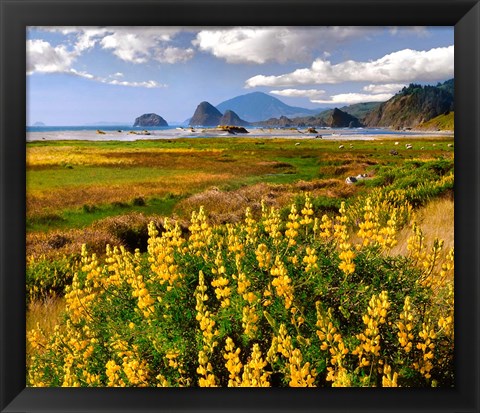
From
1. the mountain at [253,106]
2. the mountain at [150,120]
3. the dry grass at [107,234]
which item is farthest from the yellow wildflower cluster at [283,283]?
the mountain at [150,120]

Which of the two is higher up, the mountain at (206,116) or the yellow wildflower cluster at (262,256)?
the mountain at (206,116)

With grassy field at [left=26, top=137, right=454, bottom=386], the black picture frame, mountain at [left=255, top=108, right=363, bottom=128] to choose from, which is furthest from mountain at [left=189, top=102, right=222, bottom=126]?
the black picture frame

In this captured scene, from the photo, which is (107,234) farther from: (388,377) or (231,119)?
(388,377)

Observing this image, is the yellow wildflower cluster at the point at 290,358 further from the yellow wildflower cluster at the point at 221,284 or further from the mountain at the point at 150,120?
the mountain at the point at 150,120

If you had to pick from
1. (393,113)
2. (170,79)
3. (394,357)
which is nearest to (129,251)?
(170,79)

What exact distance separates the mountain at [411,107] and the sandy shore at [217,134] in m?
0.08

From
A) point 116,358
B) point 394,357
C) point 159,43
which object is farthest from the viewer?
point 159,43

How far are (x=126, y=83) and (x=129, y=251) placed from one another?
3.83 ft

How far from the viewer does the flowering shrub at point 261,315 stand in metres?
2.71

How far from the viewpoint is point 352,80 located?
3.48 metres

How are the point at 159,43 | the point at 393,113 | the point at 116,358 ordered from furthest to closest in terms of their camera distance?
the point at 393,113 < the point at 159,43 < the point at 116,358
